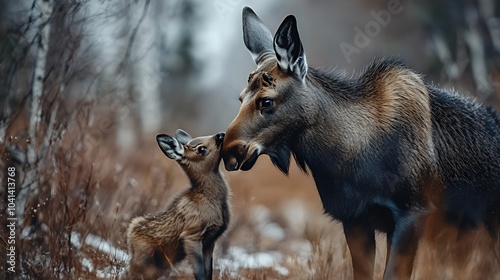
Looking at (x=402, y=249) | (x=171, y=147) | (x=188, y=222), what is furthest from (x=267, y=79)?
(x=402, y=249)

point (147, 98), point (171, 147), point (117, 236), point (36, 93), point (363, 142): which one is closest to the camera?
point (363, 142)

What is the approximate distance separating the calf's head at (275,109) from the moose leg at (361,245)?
1.98ft

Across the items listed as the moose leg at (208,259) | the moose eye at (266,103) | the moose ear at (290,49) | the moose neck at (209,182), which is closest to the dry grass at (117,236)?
the moose leg at (208,259)

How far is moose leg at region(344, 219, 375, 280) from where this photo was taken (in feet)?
17.2

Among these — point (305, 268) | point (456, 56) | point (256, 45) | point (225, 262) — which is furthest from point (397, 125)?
point (456, 56)

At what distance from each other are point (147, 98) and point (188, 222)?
12.1m

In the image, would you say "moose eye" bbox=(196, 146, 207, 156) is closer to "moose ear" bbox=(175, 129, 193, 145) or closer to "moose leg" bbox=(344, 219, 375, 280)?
"moose ear" bbox=(175, 129, 193, 145)

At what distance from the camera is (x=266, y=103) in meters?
4.97

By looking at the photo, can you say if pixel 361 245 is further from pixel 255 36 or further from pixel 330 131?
pixel 255 36

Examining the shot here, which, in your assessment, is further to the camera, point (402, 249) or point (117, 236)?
point (117, 236)

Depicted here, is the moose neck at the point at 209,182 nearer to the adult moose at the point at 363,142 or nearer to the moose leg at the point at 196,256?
the moose leg at the point at 196,256

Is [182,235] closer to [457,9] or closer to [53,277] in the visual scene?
[53,277]

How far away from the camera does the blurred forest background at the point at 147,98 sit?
6234mm

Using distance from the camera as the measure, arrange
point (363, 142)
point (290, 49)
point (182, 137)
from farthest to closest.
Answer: point (182, 137)
point (363, 142)
point (290, 49)
